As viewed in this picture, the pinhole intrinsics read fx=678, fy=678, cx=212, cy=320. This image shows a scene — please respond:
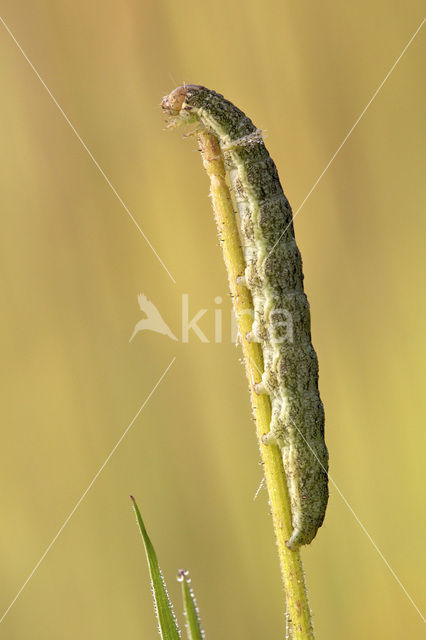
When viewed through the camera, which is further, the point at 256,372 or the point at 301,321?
the point at 301,321

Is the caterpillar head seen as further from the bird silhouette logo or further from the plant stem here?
the bird silhouette logo

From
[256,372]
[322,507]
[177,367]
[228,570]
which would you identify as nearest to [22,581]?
[228,570]

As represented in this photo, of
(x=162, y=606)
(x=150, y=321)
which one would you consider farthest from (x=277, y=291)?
(x=150, y=321)

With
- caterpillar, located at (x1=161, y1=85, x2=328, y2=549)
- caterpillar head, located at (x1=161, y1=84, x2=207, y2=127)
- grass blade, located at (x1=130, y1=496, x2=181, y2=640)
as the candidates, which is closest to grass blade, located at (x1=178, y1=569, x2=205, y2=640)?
grass blade, located at (x1=130, y1=496, x2=181, y2=640)

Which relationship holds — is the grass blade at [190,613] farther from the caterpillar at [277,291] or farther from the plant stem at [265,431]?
the caterpillar at [277,291]

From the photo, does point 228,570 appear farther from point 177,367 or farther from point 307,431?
point 307,431

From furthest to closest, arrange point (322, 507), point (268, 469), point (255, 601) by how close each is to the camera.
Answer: point (255, 601) < point (322, 507) < point (268, 469)

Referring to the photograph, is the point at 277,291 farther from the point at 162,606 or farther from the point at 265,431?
the point at 162,606
